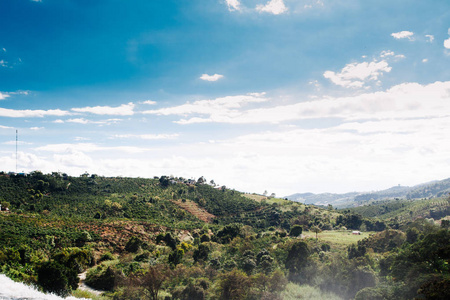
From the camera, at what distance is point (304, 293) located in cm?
3738

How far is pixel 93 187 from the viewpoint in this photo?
122 metres

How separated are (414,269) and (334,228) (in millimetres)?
87884

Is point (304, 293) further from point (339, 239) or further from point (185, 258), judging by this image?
point (339, 239)

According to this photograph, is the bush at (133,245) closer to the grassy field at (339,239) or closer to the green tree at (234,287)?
the green tree at (234,287)

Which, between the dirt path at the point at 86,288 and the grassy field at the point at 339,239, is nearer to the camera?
the dirt path at the point at 86,288

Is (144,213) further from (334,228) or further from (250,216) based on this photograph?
(334,228)

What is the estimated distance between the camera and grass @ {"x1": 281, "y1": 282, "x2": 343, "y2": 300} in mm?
35750

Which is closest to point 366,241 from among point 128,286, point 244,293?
point 244,293

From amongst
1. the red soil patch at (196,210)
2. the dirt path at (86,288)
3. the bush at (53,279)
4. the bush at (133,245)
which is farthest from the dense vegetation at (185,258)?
the red soil patch at (196,210)

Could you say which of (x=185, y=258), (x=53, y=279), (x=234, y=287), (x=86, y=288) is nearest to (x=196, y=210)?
(x=185, y=258)

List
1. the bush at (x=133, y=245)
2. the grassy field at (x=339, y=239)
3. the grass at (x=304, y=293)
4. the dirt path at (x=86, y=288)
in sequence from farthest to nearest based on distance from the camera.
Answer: the grassy field at (x=339, y=239) → the bush at (x=133, y=245) → the grass at (x=304, y=293) → the dirt path at (x=86, y=288)

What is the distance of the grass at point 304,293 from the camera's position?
3575cm

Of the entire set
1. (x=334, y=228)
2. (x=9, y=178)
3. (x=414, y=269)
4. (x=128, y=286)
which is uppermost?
(x=9, y=178)

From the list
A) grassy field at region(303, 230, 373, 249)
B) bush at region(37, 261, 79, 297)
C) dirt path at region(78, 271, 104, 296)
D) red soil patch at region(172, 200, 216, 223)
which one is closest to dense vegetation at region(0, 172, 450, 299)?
bush at region(37, 261, 79, 297)
